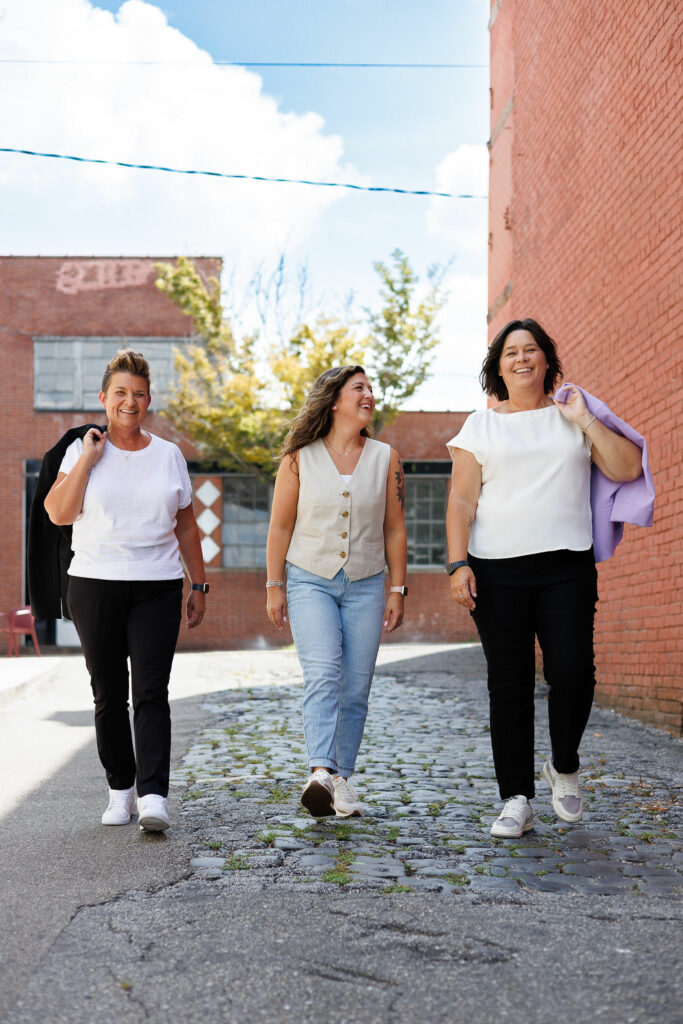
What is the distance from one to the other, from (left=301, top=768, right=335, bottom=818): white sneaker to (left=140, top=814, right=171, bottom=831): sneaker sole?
557 mm

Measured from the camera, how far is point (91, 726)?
8969mm

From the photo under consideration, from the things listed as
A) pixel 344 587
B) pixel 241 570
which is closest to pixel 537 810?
pixel 344 587

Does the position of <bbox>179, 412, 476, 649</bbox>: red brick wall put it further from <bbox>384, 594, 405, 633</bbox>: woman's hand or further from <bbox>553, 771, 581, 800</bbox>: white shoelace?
<bbox>553, 771, 581, 800</bbox>: white shoelace

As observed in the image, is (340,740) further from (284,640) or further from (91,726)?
(284,640)

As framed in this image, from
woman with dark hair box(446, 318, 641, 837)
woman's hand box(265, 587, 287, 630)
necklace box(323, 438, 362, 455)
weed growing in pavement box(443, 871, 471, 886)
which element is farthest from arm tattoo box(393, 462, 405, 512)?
weed growing in pavement box(443, 871, 471, 886)

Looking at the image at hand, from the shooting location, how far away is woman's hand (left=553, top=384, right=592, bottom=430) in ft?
14.8

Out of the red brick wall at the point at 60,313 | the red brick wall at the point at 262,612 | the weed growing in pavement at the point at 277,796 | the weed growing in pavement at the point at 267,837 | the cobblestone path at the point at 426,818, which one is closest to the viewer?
the cobblestone path at the point at 426,818

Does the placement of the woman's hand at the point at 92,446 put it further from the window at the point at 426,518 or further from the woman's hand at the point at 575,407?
the window at the point at 426,518

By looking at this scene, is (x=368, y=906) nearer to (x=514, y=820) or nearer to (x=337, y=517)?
(x=514, y=820)

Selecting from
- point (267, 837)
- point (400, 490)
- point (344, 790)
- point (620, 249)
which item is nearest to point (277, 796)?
point (344, 790)

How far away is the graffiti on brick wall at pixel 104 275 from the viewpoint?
2525 centimetres

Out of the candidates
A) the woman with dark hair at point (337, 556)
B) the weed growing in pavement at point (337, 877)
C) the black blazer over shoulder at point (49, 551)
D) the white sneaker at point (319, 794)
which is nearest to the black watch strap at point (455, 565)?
the woman with dark hair at point (337, 556)

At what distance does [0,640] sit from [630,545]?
707 inches

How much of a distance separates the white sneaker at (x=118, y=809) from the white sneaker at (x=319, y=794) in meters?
0.78
